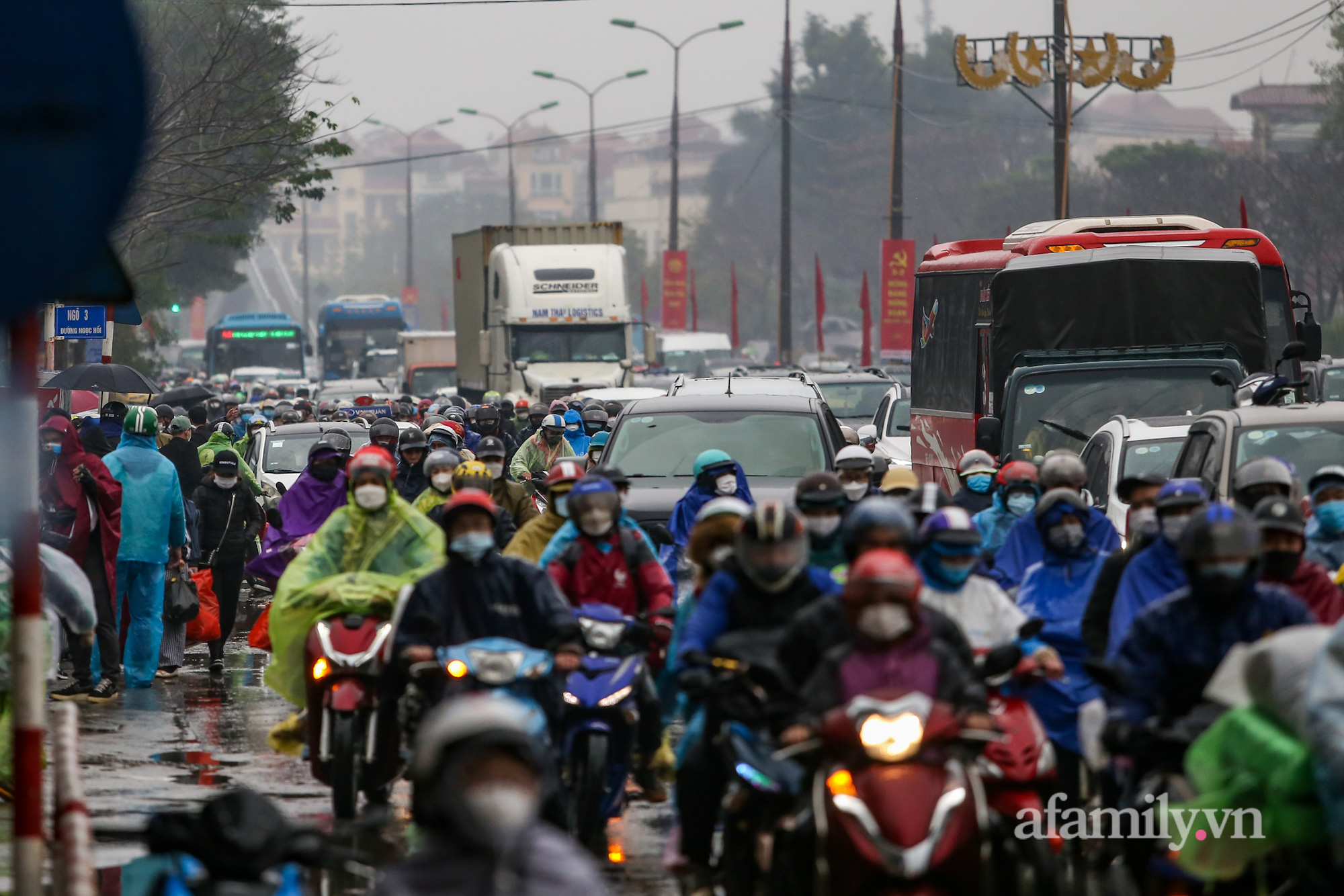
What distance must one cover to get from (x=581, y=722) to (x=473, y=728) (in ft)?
13.0

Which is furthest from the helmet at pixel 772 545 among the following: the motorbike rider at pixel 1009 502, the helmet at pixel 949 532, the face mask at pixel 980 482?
the face mask at pixel 980 482

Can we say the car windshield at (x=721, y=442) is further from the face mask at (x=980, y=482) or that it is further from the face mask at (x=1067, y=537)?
the face mask at (x=1067, y=537)

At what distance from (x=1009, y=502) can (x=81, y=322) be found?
11.3 m

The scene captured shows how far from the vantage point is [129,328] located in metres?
48.4

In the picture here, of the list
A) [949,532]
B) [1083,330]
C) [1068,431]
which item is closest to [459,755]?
[949,532]

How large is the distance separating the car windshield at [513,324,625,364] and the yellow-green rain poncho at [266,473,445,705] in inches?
978

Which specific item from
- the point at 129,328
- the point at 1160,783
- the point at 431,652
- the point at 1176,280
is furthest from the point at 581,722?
the point at 129,328

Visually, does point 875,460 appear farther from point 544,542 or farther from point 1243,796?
point 1243,796

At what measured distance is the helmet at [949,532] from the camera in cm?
666

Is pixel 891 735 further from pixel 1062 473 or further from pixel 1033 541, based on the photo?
pixel 1062 473

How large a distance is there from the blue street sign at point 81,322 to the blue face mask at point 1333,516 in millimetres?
13263

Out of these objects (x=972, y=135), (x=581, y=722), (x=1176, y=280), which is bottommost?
(x=581, y=722)

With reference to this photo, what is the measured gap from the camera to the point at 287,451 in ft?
69.7

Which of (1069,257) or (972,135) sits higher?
(972,135)
